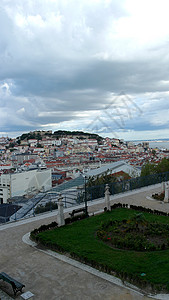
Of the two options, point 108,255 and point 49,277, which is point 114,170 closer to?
point 108,255

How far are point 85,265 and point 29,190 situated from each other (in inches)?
1537

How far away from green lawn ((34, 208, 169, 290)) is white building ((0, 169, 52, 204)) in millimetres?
31545

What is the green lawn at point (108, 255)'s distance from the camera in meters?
6.47

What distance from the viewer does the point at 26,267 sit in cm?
742

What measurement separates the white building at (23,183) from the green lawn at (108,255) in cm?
3155

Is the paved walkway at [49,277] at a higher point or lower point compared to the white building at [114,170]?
higher

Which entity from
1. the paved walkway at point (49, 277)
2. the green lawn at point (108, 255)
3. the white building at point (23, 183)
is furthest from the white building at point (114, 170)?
the paved walkway at point (49, 277)

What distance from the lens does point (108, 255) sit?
778 centimetres

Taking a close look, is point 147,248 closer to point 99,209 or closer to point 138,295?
point 138,295

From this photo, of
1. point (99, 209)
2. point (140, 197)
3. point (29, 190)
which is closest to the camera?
point (99, 209)

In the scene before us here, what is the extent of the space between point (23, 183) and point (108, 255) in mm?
38741

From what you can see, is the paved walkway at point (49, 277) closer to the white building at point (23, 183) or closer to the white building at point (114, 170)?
the white building at point (114, 170)

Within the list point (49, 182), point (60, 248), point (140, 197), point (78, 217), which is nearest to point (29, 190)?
point (49, 182)

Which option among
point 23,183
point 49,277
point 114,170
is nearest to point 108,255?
point 49,277
